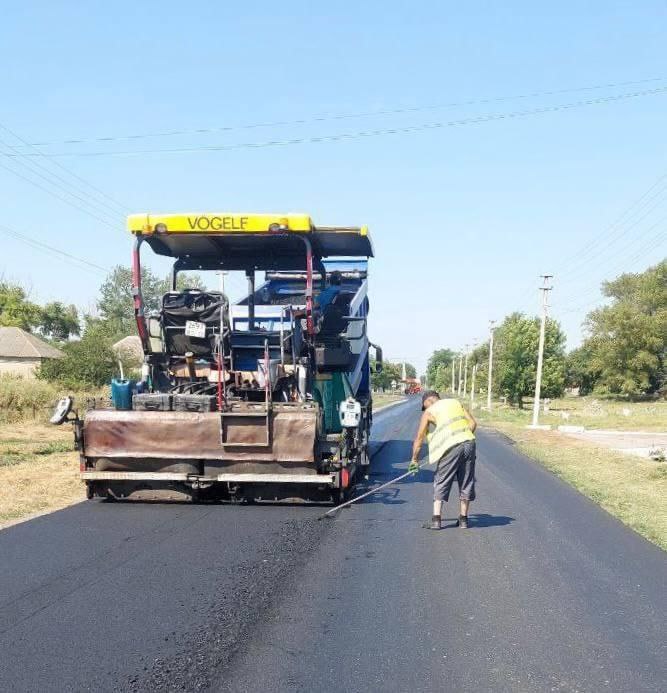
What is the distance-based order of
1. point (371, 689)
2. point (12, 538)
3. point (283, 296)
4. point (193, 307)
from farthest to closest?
point (283, 296)
point (193, 307)
point (12, 538)
point (371, 689)

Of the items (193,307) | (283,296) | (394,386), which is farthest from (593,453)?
(394,386)

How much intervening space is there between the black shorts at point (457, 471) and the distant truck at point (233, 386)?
1298 mm

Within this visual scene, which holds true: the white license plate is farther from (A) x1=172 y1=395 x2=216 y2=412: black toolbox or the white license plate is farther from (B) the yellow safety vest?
(B) the yellow safety vest

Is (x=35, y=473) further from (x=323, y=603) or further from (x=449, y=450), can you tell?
(x=323, y=603)

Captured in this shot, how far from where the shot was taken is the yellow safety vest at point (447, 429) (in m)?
8.57

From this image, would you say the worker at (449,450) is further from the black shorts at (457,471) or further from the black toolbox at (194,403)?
the black toolbox at (194,403)

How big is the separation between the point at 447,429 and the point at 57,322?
7344 cm

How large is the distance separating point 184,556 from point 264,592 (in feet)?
4.24

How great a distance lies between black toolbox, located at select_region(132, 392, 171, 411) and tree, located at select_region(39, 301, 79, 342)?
69.2m

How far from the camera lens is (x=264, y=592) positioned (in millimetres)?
5906

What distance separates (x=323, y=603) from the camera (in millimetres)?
5660

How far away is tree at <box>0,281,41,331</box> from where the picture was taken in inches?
2598

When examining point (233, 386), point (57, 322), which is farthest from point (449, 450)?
point (57, 322)

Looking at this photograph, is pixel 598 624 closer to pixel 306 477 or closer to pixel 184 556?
pixel 184 556
